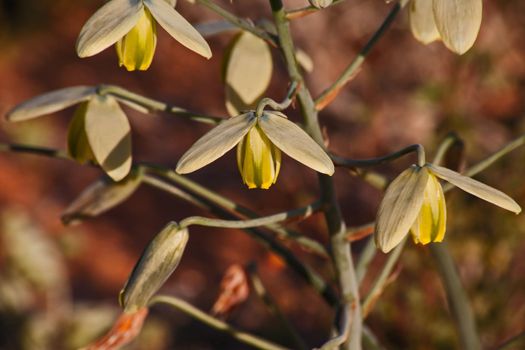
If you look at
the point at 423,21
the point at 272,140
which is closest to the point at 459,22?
the point at 423,21

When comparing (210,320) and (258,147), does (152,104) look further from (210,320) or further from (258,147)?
(210,320)

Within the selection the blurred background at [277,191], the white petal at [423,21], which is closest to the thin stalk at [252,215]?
the white petal at [423,21]

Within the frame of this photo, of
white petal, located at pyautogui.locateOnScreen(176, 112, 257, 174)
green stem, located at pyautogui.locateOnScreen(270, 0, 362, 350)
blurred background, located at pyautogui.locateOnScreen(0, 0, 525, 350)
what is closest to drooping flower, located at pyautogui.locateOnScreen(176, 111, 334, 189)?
white petal, located at pyautogui.locateOnScreen(176, 112, 257, 174)

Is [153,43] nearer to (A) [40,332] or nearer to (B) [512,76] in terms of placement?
(A) [40,332]

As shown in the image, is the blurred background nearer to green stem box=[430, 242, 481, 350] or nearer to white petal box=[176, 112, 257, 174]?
green stem box=[430, 242, 481, 350]

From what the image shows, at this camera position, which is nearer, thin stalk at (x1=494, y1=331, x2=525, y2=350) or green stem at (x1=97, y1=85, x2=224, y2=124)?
green stem at (x1=97, y1=85, x2=224, y2=124)

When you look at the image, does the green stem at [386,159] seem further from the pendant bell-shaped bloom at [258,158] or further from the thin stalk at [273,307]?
the thin stalk at [273,307]
